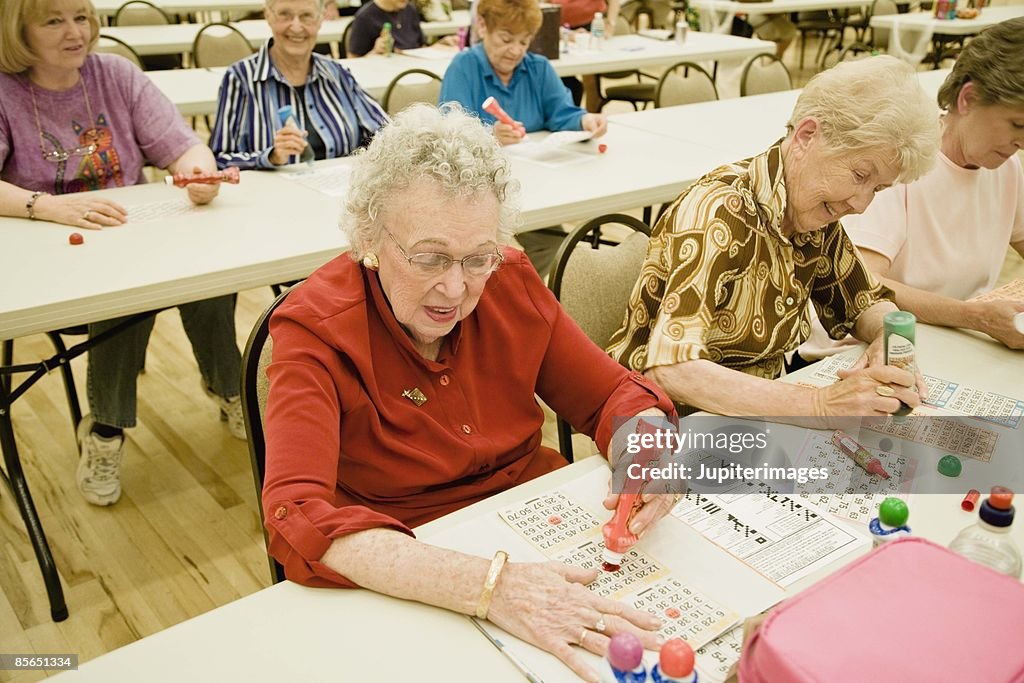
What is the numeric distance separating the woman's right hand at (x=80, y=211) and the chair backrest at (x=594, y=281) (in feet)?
4.35

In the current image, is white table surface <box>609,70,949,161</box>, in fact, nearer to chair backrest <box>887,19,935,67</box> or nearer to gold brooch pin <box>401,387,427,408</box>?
gold brooch pin <box>401,387,427,408</box>

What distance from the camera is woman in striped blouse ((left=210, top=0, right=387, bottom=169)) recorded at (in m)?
2.91

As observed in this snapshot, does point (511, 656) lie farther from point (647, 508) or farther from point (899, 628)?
point (899, 628)

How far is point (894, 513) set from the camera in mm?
991

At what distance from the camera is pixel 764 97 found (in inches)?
168

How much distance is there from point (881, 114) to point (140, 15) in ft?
19.0

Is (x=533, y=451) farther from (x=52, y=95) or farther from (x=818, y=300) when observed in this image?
(x=52, y=95)

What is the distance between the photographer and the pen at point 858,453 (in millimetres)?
1388

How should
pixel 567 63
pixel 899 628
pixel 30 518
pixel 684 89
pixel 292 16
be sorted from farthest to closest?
pixel 567 63 → pixel 684 89 → pixel 292 16 → pixel 30 518 → pixel 899 628

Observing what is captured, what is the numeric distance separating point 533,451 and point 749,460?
0.40 metres

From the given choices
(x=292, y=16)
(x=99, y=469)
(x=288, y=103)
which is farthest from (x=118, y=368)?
(x=292, y=16)

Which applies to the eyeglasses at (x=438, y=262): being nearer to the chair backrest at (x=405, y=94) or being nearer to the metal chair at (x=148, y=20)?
the chair backrest at (x=405, y=94)

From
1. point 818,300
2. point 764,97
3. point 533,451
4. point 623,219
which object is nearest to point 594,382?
point 533,451

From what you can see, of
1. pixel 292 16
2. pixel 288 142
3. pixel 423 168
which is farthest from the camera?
pixel 292 16
